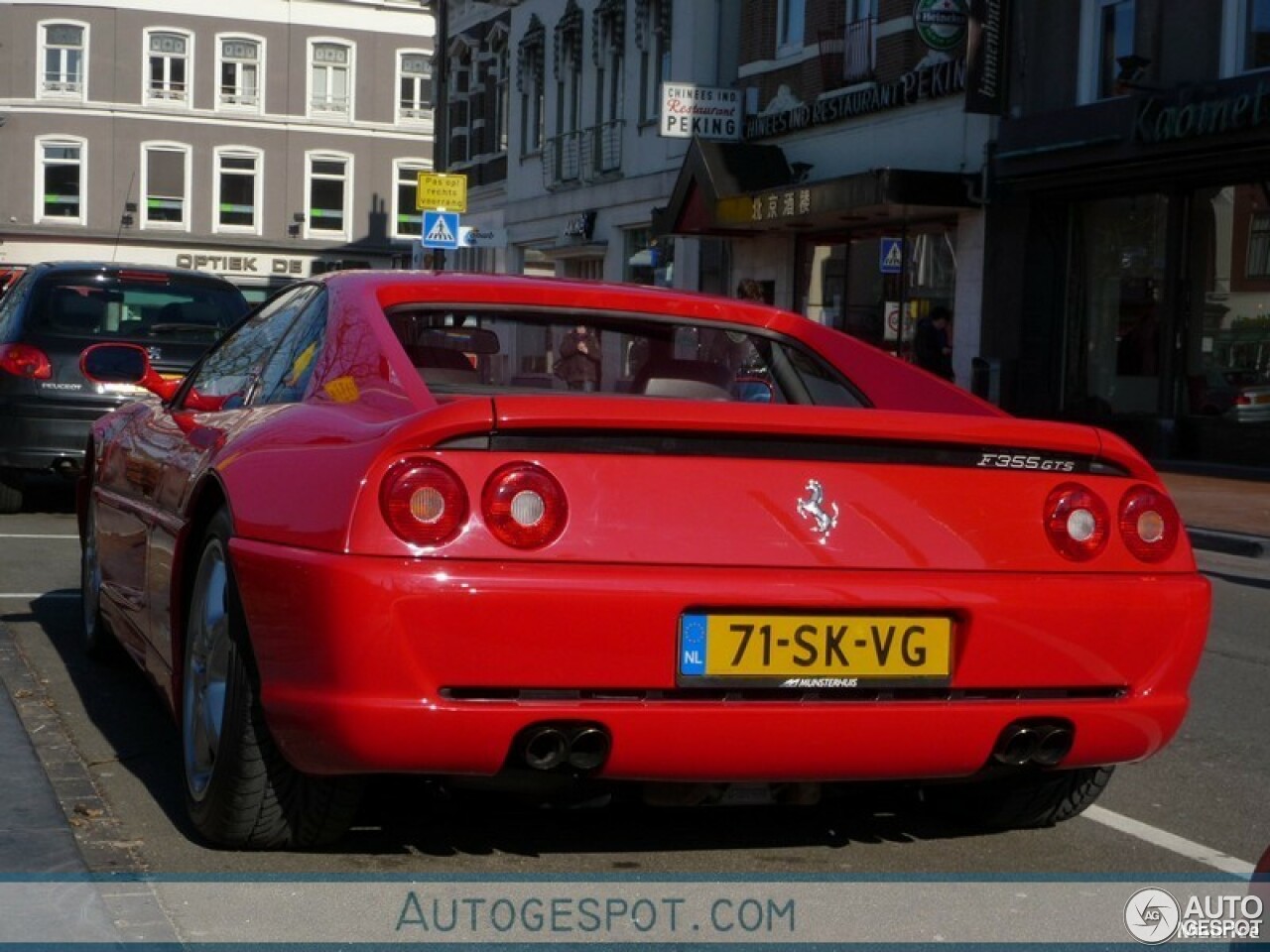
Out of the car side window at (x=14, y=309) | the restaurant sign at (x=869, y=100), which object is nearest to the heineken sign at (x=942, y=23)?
the restaurant sign at (x=869, y=100)

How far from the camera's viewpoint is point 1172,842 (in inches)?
190

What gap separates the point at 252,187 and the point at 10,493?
5014cm

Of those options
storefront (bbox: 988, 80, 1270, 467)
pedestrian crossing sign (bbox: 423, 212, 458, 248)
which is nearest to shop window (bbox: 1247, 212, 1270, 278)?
storefront (bbox: 988, 80, 1270, 467)

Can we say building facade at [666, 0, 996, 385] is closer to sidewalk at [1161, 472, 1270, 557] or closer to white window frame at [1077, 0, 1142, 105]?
white window frame at [1077, 0, 1142, 105]

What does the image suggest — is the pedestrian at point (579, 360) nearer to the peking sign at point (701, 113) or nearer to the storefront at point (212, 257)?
the peking sign at point (701, 113)

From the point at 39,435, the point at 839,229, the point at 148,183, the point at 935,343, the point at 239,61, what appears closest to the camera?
the point at 39,435

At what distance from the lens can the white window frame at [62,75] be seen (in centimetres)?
5884

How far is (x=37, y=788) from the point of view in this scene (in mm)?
4797

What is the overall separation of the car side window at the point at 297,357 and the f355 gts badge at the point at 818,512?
134cm

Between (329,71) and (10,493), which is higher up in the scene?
(329,71)

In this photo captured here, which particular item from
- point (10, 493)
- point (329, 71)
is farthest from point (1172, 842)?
point (329, 71)

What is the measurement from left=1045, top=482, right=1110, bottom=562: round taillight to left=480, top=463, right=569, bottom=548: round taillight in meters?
1.10

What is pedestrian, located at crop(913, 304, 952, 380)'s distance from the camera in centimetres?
2269

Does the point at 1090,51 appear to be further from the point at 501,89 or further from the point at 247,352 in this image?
the point at 501,89
